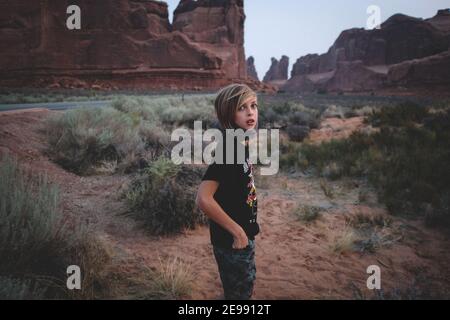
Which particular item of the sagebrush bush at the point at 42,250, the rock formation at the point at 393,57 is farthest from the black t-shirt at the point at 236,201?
the rock formation at the point at 393,57

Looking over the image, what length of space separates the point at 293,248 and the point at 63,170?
4144mm

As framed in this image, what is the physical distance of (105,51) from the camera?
5078 centimetres

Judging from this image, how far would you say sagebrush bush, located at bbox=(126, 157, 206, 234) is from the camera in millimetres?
4085

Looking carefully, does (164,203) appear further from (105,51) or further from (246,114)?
(105,51)

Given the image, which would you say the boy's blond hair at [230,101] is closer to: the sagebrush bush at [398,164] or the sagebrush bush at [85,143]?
the sagebrush bush at [398,164]

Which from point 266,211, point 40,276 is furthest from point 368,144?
point 40,276

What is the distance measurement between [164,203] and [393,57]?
8886 cm

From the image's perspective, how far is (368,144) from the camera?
862cm

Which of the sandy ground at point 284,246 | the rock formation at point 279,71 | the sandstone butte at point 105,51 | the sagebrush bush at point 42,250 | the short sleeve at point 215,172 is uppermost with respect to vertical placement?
the rock formation at point 279,71

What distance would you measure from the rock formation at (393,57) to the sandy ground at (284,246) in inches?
2079

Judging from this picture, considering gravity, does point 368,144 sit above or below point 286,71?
below

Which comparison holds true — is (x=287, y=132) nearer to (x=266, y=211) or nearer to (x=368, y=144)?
(x=368, y=144)

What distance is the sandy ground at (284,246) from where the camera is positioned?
305 cm

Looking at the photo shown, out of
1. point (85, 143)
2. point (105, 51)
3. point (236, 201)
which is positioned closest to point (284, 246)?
point (236, 201)
